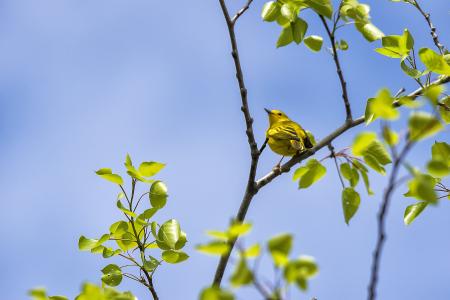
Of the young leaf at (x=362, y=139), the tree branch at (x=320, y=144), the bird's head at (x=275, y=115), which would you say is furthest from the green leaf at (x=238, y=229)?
the bird's head at (x=275, y=115)

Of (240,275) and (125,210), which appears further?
(125,210)

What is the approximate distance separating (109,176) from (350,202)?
156 centimetres

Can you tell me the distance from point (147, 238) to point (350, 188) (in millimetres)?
1608

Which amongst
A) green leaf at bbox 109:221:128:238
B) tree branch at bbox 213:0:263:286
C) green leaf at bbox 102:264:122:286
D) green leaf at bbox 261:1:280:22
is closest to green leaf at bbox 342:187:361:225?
tree branch at bbox 213:0:263:286

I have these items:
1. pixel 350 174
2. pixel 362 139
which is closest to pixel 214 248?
pixel 362 139

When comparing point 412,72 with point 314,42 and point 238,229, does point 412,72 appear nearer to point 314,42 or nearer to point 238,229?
point 314,42

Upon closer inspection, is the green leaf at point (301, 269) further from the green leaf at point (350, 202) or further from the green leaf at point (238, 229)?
the green leaf at point (350, 202)

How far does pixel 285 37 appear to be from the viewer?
367 centimetres

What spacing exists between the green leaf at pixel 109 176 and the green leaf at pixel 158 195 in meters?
0.21

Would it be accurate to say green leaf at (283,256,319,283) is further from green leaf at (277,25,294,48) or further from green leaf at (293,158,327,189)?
green leaf at (277,25,294,48)

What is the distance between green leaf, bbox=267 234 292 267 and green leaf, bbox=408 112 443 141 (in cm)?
50

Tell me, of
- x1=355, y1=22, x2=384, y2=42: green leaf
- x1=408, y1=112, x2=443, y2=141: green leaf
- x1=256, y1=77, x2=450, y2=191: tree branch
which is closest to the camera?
x1=408, y1=112, x2=443, y2=141: green leaf

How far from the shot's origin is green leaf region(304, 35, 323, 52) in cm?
350

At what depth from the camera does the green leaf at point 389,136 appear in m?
1.86
